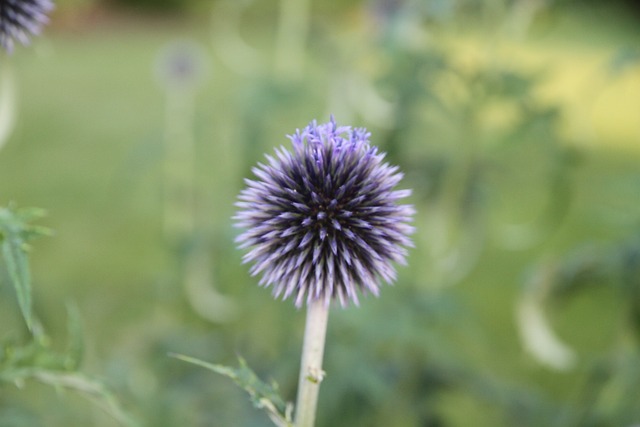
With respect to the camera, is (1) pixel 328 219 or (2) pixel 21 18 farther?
(2) pixel 21 18

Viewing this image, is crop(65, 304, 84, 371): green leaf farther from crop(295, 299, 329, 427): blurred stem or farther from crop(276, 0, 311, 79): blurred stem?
crop(276, 0, 311, 79): blurred stem

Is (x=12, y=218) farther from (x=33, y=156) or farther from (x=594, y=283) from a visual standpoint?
(x=33, y=156)

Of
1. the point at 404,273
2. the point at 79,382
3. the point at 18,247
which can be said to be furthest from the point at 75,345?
the point at 404,273

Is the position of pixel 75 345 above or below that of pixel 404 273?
below

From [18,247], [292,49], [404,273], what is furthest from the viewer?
[404,273]

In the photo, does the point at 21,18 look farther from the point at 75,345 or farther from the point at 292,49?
the point at 292,49

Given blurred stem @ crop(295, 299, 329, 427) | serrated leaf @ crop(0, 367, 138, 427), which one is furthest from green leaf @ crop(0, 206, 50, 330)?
blurred stem @ crop(295, 299, 329, 427)
